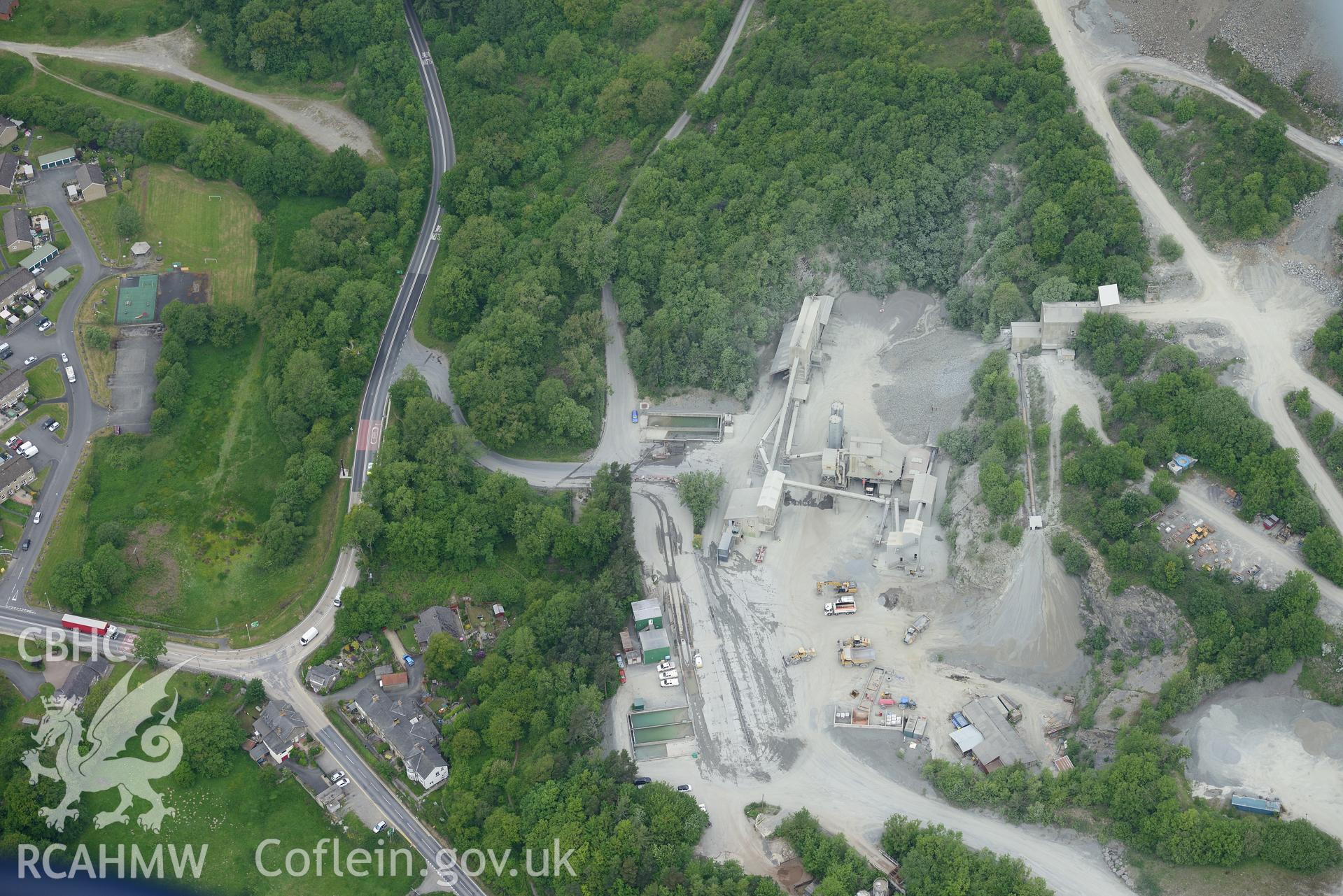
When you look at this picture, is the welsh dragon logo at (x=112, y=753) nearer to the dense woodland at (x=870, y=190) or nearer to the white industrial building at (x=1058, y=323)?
the dense woodland at (x=870, y=190)

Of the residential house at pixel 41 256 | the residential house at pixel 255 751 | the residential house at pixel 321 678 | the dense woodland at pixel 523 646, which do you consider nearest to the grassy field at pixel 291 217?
the residential house at pixel 41 256

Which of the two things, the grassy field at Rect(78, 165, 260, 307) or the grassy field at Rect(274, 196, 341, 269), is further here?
the grassy field at Rect(274, 196, 341, 269)

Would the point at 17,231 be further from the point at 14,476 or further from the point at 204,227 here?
the point at 14,476

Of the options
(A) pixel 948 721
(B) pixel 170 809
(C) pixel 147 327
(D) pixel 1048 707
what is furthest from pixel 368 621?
(D) pixel 1048 707

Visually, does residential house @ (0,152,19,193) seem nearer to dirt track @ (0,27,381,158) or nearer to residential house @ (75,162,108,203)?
residential house @ (75,162,108,203)

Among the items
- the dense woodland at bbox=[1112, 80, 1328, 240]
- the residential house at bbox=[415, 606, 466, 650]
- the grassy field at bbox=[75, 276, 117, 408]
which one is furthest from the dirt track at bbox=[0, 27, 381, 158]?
the dense woodland at bbox=[1112, 80, 1328, 240]

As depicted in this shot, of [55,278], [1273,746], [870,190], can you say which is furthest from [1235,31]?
[55,278]

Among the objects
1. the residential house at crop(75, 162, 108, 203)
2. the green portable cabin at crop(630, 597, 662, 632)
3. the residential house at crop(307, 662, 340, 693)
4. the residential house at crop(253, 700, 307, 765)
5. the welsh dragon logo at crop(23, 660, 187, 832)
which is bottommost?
the welsh dragon logo at crop(23, 660, 187, 832)
